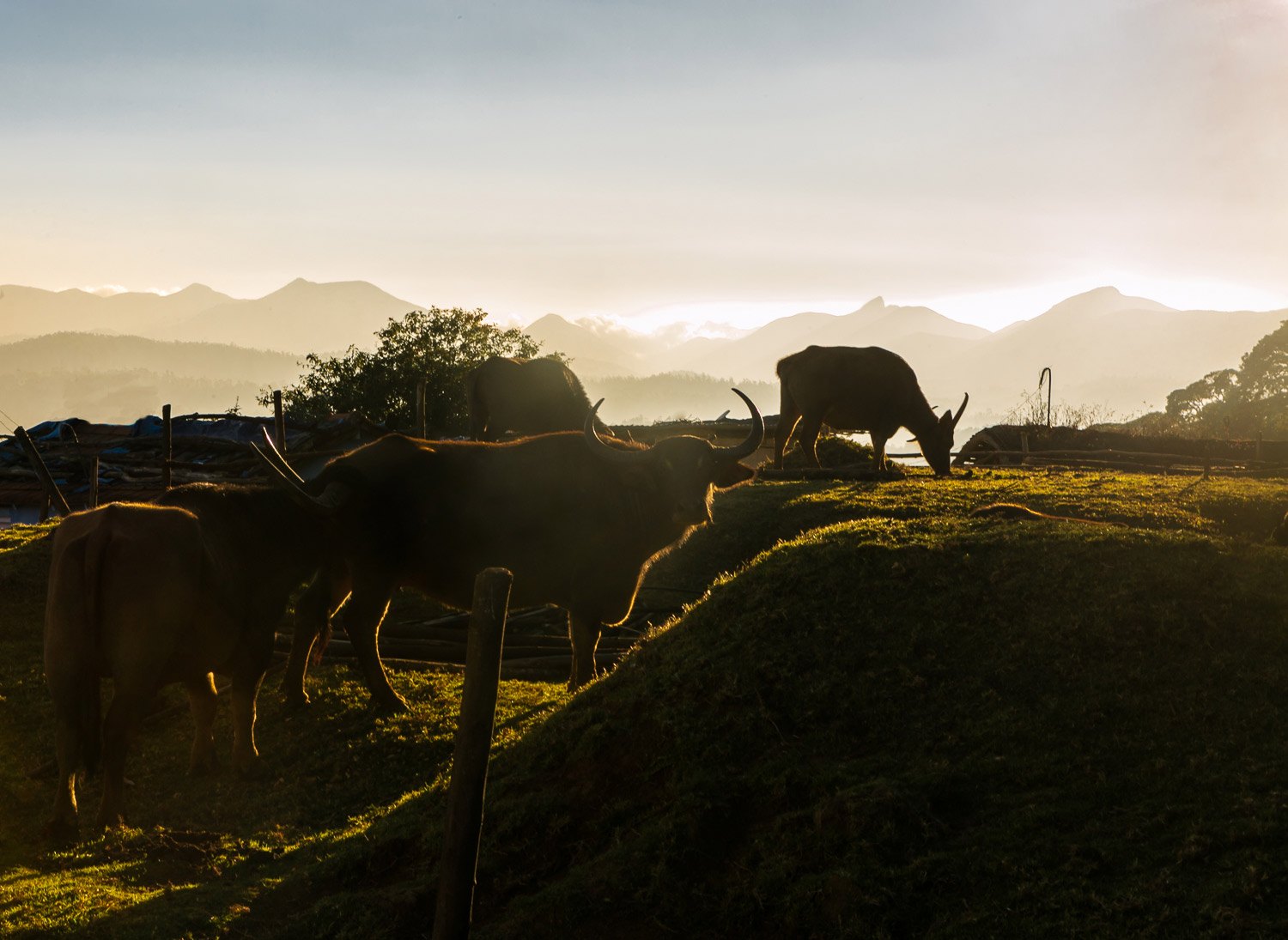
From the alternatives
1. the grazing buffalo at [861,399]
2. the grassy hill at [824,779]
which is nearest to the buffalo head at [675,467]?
the grassy hill at [824,779]

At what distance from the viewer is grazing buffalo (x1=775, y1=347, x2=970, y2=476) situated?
23125 mm

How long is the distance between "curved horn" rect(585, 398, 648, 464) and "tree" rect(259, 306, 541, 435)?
33.0 metres

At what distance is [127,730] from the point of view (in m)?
8.30

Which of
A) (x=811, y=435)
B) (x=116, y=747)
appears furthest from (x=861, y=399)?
(x=116, y=747)

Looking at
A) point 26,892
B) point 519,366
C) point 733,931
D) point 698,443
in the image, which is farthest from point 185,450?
point 733,931

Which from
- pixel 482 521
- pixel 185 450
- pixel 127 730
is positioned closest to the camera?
pixel 127 730

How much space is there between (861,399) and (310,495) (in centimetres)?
1541

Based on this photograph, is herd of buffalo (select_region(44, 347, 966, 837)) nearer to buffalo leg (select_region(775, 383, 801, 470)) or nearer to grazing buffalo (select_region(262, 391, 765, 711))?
grazing buffalo (select_region(262, 391, 765, 711))

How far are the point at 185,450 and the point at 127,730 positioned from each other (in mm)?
23351

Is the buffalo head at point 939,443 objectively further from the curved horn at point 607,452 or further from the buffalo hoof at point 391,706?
the buffalo hoof at point 391,706

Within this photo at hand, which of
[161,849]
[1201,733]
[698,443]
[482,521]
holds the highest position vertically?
[698,443]

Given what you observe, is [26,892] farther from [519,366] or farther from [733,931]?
[519,366]

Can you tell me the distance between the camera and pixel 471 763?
17.9ft

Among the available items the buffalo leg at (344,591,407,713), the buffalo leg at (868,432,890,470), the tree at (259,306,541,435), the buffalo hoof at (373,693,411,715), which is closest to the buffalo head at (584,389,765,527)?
the buffalo leg at (344,591,407,713)
